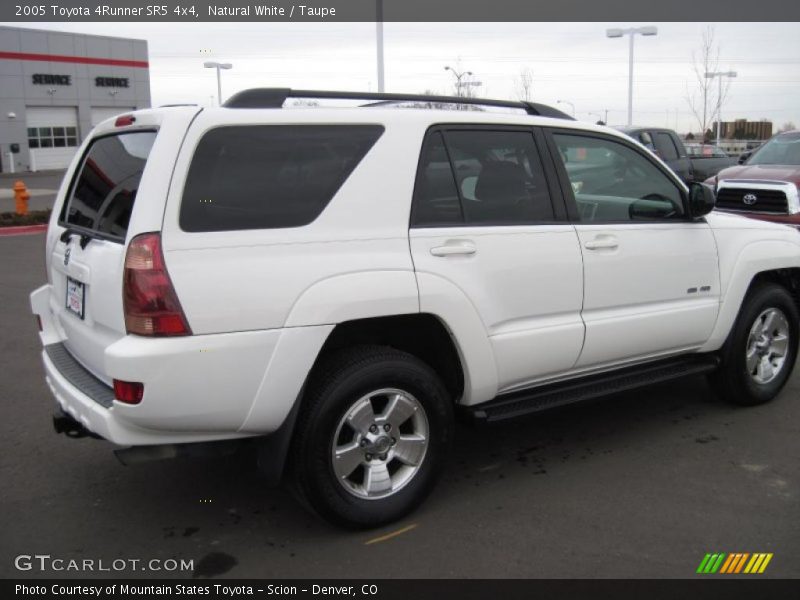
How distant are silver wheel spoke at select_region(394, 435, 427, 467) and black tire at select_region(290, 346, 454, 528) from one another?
0.08 ft

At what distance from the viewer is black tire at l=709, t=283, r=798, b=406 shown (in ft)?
16.4

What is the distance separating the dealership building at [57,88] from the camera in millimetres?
42062

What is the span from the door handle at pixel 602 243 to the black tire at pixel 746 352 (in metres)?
1.36

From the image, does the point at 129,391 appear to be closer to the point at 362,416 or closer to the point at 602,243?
the point at 362,416

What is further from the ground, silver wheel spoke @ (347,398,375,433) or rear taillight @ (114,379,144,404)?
rear taillight @ (114,379,144,404)

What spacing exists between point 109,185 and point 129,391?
1.12 m

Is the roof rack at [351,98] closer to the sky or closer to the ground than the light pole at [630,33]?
closer to the ground

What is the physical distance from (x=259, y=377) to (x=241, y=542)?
90 cm

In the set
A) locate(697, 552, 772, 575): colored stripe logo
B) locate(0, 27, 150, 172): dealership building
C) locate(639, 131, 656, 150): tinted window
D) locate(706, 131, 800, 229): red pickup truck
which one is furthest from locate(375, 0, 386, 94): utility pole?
locate(0, 27, 150, 172): dealership building

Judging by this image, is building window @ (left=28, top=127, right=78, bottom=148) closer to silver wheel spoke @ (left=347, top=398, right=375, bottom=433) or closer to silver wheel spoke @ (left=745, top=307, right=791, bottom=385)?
silver wheel spoke @ (left=745, top=307, right=791, bottom=385)

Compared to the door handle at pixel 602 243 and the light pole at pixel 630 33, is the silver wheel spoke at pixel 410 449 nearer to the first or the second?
the door handle at pixel 602 243

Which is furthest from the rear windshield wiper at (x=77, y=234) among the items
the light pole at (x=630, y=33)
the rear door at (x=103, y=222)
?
the light pole at (x=630, y=33)

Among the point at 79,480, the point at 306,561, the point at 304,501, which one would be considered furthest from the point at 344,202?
the point at 79,480

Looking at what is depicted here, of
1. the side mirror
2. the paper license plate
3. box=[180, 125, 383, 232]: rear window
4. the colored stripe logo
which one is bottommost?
the colored stripe logo
